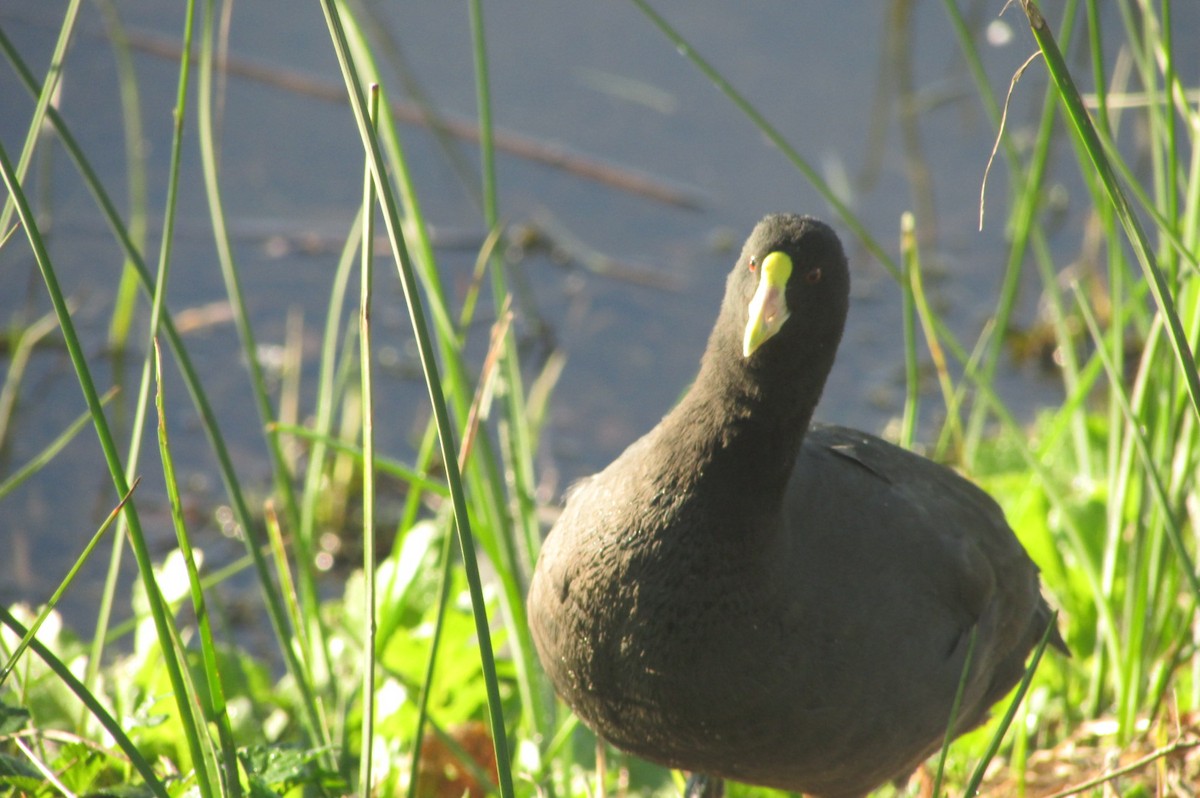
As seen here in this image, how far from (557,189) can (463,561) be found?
3148 mm

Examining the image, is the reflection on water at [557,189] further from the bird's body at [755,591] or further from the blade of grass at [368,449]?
the blade of grass at [368,449]

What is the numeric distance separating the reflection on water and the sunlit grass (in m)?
0.77

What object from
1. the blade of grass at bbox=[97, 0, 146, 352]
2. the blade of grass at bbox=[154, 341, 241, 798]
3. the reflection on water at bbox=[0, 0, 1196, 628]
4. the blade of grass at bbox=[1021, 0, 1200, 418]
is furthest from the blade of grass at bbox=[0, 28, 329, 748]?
the reflection on water at bbox=[0, 0, 1196, 628]

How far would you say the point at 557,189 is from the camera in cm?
439

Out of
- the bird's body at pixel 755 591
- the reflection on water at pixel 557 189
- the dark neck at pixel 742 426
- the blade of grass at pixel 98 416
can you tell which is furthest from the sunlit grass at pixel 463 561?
the reflection on water at pixel 557 189

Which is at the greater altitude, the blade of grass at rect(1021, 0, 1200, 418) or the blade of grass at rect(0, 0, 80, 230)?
the blade of grass at rect(0, 0, 80, 230)

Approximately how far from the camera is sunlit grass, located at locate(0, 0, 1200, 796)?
1240 mm

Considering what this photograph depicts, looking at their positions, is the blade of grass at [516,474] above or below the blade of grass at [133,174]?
below

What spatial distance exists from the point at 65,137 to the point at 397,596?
47.5 inches

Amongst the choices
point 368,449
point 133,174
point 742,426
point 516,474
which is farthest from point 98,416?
point 133,174

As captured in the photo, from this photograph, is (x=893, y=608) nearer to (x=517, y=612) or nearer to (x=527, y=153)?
(x=517, y=612)

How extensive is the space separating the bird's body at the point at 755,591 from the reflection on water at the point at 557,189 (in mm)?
1832

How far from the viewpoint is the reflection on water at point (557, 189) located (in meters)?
3.51

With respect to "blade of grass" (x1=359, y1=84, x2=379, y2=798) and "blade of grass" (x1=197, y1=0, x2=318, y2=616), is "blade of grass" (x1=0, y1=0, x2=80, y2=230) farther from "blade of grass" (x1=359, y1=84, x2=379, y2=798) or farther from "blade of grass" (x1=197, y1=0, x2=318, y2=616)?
"blade of grass" (x1=359, y1=84, x2=379, y2=798)
